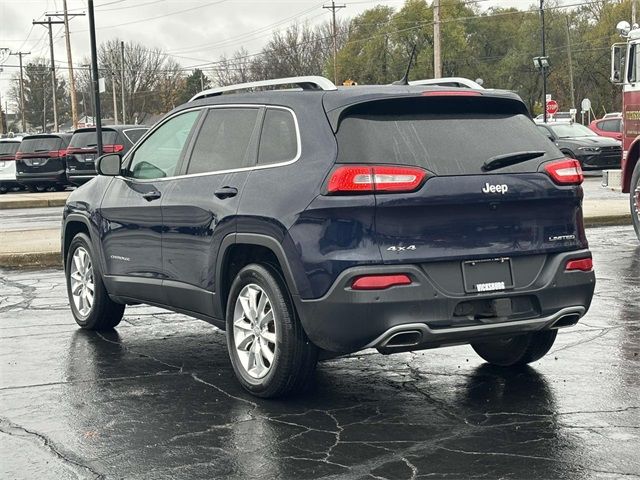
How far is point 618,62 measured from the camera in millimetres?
14133

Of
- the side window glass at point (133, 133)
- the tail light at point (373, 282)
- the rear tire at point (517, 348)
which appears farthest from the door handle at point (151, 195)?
the side window glass at point (133, 133)

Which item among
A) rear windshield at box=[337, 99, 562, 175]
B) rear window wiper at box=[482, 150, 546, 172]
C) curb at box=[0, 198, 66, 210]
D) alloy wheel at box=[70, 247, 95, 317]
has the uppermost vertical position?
rear windshield at box=[337, 99, 562, 175]

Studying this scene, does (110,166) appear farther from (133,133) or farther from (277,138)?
(133,133)

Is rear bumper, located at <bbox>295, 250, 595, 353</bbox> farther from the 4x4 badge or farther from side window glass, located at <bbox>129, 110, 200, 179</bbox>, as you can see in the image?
side window glass, located at <bbox>129, 110, 200, 179</bbox>

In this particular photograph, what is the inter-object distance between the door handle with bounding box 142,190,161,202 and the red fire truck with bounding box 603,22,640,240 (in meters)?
7.82

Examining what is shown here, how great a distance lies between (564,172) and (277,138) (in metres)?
1.67

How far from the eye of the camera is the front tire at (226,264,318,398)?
5.89 m

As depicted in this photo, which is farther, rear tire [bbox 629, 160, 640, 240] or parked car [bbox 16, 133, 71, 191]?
parked car [bbox 16, 133, 71, 191]

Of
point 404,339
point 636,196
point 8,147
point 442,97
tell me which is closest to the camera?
point 404,339

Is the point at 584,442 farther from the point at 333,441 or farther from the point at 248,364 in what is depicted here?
the point at 248,364

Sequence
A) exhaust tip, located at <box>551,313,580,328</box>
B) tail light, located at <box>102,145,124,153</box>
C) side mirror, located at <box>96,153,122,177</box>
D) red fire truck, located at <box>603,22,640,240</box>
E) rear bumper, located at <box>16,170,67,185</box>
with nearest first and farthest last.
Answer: exhaust tip, located at <box>551,313,580,328</box>, side mirror, located at <box>96,153,122,177</box>, red fire truck, located at <box>603,22,640,240</box>, tail light, located at <box>102,145,124,153</box>, rear bumper, located at <box>16,170,67,185</box>

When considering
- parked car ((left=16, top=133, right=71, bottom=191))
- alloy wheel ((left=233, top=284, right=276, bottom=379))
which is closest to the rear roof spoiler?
alloy wheel ((left=233, top=284, right=276, bottom=379))

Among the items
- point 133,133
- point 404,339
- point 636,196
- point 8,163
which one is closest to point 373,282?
point 404,339

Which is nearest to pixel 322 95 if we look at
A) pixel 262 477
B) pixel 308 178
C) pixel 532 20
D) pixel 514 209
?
pixel 308 178
